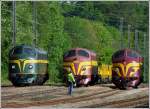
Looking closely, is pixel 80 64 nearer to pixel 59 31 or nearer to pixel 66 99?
pixel 66 99

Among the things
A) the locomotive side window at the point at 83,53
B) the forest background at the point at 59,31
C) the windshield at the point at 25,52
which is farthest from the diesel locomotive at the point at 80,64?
the forest background at the point at 59,31

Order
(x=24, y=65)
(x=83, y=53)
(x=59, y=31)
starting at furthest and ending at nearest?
(x=59, y=31) < (x=83, y=53) < (x=24, y=65)

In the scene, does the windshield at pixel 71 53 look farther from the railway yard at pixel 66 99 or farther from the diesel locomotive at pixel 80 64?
the railway yard at pixel 66 99

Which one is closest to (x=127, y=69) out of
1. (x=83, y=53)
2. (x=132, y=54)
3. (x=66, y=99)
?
(x=132, y=54)

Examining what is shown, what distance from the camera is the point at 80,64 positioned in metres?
38.2

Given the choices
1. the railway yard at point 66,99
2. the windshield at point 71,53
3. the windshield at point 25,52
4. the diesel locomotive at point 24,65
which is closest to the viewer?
the railway yard at point 66,99

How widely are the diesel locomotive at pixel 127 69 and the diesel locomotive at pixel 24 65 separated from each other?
5.14 m

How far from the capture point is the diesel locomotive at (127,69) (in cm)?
3719

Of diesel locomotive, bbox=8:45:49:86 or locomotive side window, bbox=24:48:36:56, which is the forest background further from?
locomotive side window, bbox=24:48:36:56

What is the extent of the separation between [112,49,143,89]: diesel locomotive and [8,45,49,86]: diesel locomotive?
5141mm

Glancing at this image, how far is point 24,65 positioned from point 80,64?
3.62 meters

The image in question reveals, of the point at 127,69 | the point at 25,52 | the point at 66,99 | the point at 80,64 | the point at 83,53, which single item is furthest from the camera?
the point at 83,53

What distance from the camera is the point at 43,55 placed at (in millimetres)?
40469

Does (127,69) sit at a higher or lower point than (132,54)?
lower
